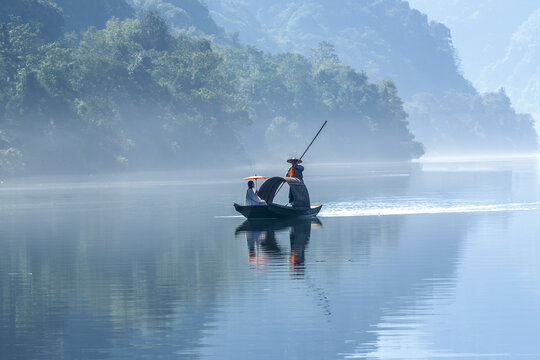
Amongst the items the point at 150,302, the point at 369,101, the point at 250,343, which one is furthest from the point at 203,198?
the point at 369,101

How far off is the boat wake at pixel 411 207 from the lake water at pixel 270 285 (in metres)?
0.66

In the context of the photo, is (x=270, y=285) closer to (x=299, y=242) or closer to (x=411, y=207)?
(x=299, y=242)

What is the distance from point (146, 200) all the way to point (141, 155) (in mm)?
60737

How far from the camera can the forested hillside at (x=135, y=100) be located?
102062 millimetres

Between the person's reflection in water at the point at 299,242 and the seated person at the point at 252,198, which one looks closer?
the person's reflection in water at the point at 299,242

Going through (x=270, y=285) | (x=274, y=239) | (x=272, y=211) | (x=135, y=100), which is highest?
(x=135, y=100)

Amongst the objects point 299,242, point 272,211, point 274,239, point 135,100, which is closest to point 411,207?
point 272,211

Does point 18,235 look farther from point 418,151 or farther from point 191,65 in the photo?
point 418,151

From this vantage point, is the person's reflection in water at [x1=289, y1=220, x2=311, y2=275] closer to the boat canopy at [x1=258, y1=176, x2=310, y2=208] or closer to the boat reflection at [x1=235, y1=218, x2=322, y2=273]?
the boat reflection at [x1=235, y1=218, x2=322, y2=273]

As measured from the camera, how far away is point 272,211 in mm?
44531

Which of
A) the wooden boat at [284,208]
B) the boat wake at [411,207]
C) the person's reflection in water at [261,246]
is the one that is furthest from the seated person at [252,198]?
the boat wake at [411,207]

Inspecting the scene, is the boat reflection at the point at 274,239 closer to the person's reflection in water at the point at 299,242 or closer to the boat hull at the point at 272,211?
the person's reflection in water at the point at 299,242

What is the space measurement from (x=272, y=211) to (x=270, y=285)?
1890 cm

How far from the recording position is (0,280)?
27.5 meters
